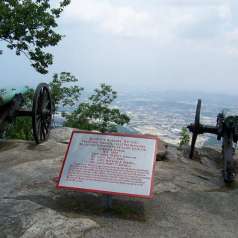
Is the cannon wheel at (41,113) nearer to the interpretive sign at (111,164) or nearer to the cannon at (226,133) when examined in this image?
the cannon at (226,133)

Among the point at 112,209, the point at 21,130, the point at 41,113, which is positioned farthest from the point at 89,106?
the point at 112,209

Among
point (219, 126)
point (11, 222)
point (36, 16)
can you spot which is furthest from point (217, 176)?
point (36, 16)

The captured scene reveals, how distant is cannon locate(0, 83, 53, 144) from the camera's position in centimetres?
968

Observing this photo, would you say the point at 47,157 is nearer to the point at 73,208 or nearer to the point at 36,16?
the point at 73,208

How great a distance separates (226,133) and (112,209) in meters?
4.27

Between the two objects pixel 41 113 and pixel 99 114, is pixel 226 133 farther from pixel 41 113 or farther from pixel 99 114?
pixel 99 114

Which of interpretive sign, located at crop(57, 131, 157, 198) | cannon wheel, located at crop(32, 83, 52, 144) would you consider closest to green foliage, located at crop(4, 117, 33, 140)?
cannon wheel, located at crop(32, 83, 52, 144)

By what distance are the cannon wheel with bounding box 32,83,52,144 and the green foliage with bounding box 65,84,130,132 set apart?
9626 mm

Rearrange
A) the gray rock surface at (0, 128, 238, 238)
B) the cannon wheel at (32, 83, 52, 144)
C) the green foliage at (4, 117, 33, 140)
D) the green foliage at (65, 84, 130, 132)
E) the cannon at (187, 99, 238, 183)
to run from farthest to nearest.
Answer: the green foliage at (65, 84, 130, 132) → the green foliage at (4, 117, 33, 140) → the cannon wheel at (32, 83, 52, 144) → the cannon at (187, 99, 238, 183) → the gray rock surface at (0, 128, 238, 238)

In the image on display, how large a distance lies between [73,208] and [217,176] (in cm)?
421

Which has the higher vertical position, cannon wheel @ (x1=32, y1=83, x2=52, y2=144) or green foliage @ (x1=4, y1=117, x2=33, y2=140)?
cannon wheel @ (x1=32, y1=83, x2=52, y2=144)

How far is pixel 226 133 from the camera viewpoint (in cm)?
923

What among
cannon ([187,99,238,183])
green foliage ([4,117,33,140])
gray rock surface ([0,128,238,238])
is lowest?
green foliage ([4,117,33,140])

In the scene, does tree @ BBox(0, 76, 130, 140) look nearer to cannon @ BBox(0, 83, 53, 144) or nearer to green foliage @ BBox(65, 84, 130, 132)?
green foliage @ BBox(65, 84, 130, 132)
